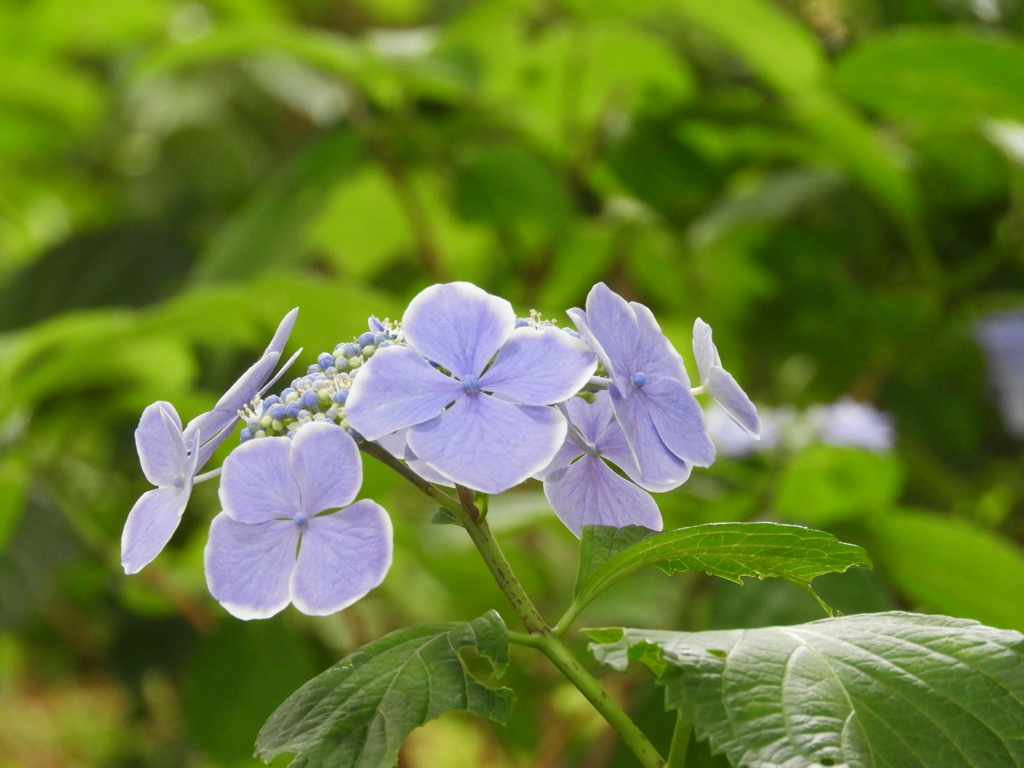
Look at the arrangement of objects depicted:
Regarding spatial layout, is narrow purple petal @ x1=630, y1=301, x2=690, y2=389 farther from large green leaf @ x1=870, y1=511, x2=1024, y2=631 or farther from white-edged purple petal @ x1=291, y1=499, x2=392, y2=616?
large green leaf @ x1=870, y1=511, x2=1024, y2=631

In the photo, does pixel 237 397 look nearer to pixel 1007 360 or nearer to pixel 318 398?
pixel 318 398

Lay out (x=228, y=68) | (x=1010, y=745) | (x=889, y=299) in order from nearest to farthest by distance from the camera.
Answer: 1. (x=1010, y=745)
2. (x=889, y=299)
3. (x=228, y=68)

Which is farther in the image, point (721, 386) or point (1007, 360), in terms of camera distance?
point (1007, 360)

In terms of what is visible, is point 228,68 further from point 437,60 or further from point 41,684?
point 41,684

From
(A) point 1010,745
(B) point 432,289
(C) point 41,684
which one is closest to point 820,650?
(A) point 1010,745

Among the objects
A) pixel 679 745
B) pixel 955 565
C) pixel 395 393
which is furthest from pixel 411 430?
pixel 955 565

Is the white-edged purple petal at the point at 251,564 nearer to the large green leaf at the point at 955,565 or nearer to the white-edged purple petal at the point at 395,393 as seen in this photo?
the white-edged purple petal at the point at 395,393

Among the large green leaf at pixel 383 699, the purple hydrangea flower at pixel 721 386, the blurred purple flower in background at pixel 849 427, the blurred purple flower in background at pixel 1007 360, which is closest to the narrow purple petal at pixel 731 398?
the purple hydrangea flower at pixel 721 386
